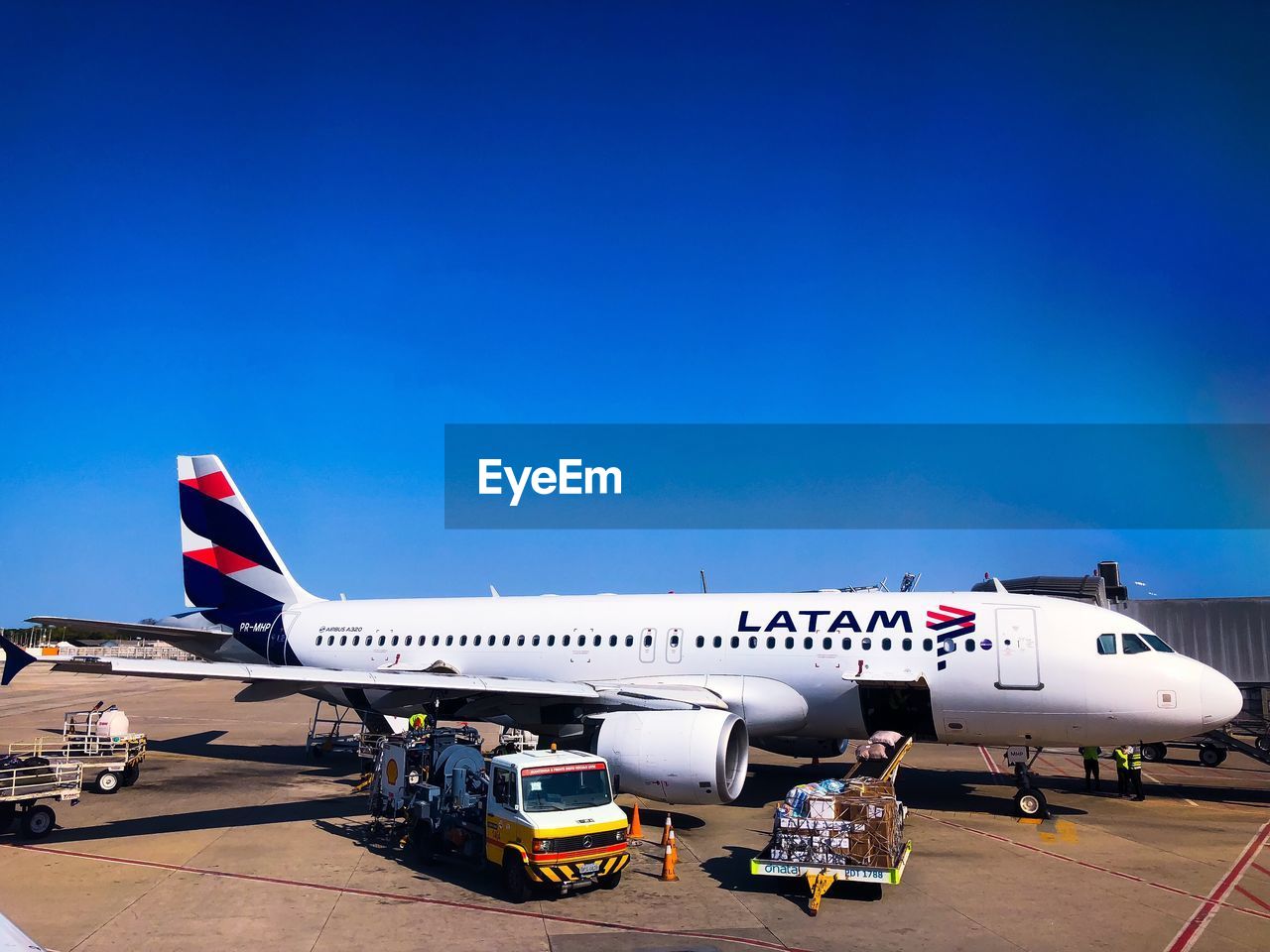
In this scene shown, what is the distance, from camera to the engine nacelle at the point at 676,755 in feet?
56.8

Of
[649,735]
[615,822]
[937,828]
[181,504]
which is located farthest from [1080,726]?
[181,504]

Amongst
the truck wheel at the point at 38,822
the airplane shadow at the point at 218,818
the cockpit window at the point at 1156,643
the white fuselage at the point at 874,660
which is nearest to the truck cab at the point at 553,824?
the airplane shadow at the point at 218,818

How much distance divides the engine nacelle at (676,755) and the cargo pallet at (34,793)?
410 inches

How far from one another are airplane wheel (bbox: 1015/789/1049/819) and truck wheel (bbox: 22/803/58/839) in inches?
782

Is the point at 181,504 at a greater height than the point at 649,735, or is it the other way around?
the point at 181,504

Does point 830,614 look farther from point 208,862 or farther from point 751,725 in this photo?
point 208,862

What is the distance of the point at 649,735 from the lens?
17.9m

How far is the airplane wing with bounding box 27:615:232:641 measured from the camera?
18.5 m

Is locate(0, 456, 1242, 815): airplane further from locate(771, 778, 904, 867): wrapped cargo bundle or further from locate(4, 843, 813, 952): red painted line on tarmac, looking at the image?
locate(771, 778, 904, 867): wrapped cargo bundle

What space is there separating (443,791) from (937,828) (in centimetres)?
1031

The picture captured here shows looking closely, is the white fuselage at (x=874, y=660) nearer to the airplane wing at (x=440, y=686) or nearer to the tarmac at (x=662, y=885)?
the airplane wing at (x=440, y=686)

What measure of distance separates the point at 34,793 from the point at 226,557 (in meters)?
13.8

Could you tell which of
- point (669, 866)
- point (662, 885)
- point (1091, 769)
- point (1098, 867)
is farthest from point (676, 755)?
point (1091, 769)

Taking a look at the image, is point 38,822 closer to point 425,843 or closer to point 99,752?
point 99,752
